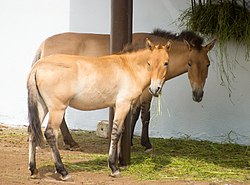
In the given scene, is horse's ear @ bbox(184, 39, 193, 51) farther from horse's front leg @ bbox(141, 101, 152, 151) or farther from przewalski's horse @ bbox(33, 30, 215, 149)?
horse's front leg @ bbox(141, 101, 152, 151)

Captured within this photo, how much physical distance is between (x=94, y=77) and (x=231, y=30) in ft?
8.80

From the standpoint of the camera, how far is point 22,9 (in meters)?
9.74

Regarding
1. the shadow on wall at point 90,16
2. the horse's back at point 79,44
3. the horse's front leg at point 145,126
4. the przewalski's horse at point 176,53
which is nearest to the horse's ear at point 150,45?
the przewalski's horse at point 176,53

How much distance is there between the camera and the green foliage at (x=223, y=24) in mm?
8109

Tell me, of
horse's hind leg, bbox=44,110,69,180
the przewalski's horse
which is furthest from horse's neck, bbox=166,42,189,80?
horse's hind leg, bbox=44,110,69,180

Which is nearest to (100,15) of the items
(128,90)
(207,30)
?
(207,30)

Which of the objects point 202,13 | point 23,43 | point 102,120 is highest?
point 202,13

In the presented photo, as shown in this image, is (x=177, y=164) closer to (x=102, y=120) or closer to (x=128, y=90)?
(x=128, y=90)

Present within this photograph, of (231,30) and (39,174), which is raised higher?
(231,30)

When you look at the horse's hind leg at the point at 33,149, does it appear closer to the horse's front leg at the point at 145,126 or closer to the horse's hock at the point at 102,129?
the horse's front leg at the point at 145,126

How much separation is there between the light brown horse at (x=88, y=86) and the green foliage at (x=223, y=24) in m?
2.00

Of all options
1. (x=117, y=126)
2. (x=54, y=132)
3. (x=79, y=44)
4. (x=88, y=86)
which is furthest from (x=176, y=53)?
(x=54, y=132)

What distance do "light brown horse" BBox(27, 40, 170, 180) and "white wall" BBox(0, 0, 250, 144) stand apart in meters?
2.36

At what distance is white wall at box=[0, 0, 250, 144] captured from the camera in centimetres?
852
